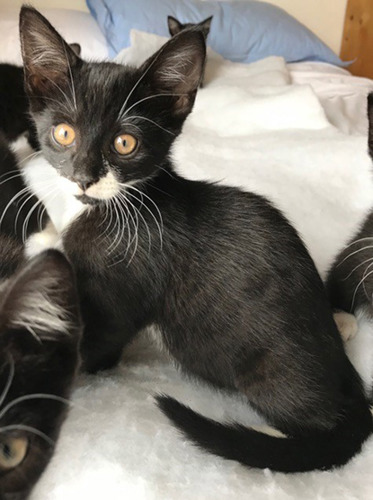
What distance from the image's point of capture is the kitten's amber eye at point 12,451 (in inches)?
26.9

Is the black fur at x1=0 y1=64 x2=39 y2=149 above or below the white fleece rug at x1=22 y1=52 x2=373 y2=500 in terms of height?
above

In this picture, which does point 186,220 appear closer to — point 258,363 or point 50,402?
point 258,363

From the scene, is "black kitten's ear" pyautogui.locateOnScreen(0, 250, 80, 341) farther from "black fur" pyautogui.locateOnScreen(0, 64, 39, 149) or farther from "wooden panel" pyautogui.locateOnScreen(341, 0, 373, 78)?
"wooden panel" pyautogui.locateOnScreen(341, 0, 373, 78)

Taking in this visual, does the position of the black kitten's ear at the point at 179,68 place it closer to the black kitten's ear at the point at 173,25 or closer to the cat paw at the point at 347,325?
the cat paw at the point at 347,325

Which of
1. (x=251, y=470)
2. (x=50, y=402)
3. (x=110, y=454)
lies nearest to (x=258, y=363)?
(x=251, y=470)

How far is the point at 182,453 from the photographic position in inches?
38.0

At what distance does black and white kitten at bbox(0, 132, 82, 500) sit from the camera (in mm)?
683

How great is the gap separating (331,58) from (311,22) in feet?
1.84

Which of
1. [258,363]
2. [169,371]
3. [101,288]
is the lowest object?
[169,371]

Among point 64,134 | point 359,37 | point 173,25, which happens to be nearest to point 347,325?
point 64,134

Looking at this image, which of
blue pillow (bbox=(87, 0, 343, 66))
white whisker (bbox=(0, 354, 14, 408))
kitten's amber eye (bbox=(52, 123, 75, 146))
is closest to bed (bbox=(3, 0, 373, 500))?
blue pillow (bbox=(87, 0, 343, 66))

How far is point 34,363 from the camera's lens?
721mm

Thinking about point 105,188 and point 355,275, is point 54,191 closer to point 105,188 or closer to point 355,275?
point 105,188

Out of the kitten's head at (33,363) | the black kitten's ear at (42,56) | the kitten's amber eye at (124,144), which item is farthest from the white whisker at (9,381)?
the black kitten's ear at (42,56)
